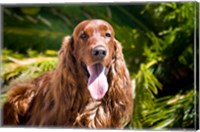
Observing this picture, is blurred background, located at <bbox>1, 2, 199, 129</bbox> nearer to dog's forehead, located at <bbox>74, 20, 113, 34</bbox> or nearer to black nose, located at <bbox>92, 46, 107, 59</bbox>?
dog's forehead, located at <bbox>74, 20, 113, 34</bbox>

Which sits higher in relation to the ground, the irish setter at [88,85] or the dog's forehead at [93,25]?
the dog's forehead at [93,25]

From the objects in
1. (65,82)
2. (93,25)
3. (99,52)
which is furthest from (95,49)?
(65,82)

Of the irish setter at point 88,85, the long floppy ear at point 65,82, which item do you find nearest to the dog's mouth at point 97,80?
the irish setter at point 88,85

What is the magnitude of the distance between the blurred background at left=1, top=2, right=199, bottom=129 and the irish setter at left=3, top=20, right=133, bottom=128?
89 millimetres

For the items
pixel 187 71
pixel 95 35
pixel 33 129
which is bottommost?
pixel 33 129

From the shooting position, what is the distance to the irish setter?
3902mm

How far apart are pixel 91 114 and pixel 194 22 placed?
0.91 meters

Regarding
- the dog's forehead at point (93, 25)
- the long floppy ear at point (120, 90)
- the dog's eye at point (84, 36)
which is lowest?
the long floppy ear at point (120, 90)

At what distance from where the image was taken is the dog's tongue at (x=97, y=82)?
13.0 ft

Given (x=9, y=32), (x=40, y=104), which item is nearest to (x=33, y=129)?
(x=40, y=104)

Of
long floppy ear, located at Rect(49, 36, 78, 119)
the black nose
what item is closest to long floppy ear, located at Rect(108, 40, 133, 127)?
the black nose

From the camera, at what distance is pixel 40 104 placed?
4.03 m

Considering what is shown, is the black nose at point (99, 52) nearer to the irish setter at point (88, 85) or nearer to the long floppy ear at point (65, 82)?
the irish setter at point (88, 85)

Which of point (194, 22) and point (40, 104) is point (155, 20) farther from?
point (40, 104)
